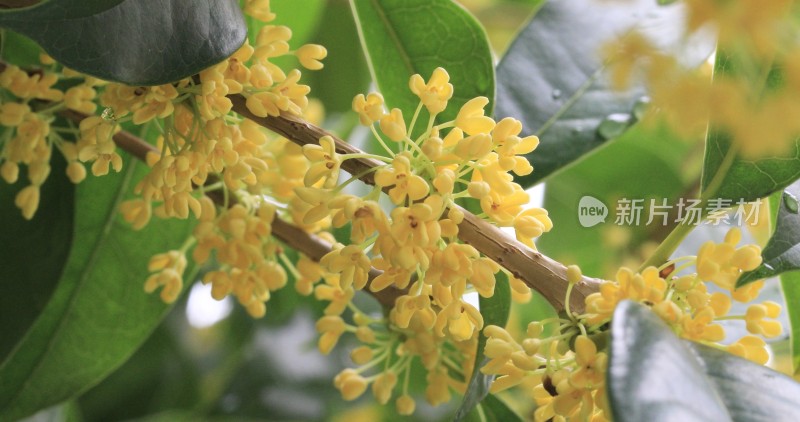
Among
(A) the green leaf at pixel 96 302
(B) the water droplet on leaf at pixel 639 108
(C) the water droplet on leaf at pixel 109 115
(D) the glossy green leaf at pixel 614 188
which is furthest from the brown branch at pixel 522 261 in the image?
(D) the glossy green leaf at pixel 614 188

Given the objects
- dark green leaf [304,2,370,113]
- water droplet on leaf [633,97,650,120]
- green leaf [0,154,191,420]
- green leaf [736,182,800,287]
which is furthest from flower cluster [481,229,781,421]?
dark green leaf [304,2,370,113]

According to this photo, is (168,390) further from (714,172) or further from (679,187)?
(714,172)

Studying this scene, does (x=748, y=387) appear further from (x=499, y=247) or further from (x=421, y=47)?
(x=421, y=47)

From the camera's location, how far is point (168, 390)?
1.65 meters

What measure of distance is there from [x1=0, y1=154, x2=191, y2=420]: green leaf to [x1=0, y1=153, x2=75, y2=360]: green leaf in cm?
5

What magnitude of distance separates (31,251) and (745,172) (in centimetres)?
83

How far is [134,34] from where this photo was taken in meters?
0.74

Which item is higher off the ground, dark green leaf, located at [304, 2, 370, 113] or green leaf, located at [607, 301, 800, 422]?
green leaf, located at [607, 301, 800, 422]

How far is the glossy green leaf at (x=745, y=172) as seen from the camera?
2.65 feet

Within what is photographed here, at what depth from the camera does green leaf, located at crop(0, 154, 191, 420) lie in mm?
1140

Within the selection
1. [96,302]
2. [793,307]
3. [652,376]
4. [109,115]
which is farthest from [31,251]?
[793,307]

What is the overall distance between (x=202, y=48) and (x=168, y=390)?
105 cm

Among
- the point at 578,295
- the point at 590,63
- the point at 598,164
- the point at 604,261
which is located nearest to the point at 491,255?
the point at 578,295

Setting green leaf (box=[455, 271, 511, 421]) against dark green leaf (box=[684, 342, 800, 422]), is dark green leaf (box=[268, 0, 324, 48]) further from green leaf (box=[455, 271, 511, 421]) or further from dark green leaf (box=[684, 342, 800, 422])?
dark green leaf (box=[684, 342, 800, 422])
